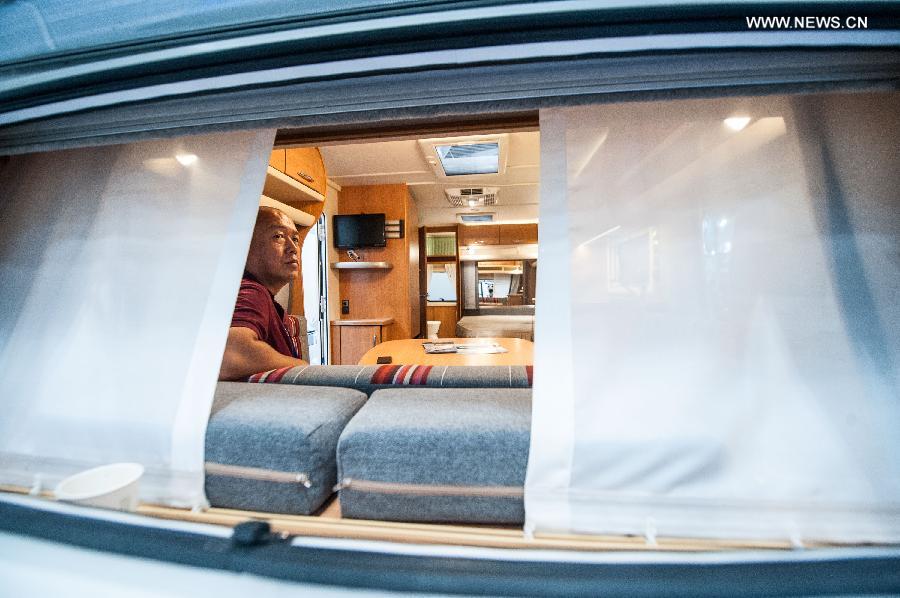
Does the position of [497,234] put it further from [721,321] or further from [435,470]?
[435,470]

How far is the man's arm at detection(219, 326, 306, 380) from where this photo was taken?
120 centimetres

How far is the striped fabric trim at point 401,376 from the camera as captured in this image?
45.1 inches

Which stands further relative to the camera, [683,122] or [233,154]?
[233,154]

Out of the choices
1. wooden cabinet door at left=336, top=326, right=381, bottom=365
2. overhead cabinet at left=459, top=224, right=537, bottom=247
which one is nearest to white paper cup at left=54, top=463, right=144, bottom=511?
wooden cabinet door at left=336, top=326, right=381, bottom=365

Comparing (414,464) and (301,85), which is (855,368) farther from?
(301,85)

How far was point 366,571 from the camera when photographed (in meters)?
0.55

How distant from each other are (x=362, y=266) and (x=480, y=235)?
3.93 m

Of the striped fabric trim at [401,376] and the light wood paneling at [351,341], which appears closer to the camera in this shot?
the striped fabric trim at [401,376]

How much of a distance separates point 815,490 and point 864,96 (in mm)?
905

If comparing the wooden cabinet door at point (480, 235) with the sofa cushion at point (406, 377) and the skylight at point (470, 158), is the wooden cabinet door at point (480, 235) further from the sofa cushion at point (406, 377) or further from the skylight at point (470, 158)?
the sofa cushion at point (406, 377)

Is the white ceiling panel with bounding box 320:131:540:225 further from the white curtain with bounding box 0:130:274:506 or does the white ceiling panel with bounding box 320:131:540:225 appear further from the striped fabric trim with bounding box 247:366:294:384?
the striped fabric trim with bounding box 247:366:294:384

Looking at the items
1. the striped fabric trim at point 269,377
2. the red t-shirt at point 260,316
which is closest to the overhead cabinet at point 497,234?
the red t-shirt at point 260,316

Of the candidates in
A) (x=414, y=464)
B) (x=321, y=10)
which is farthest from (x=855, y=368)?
(x=321, y=10)

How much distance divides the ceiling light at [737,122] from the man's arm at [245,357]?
65.0 inches
